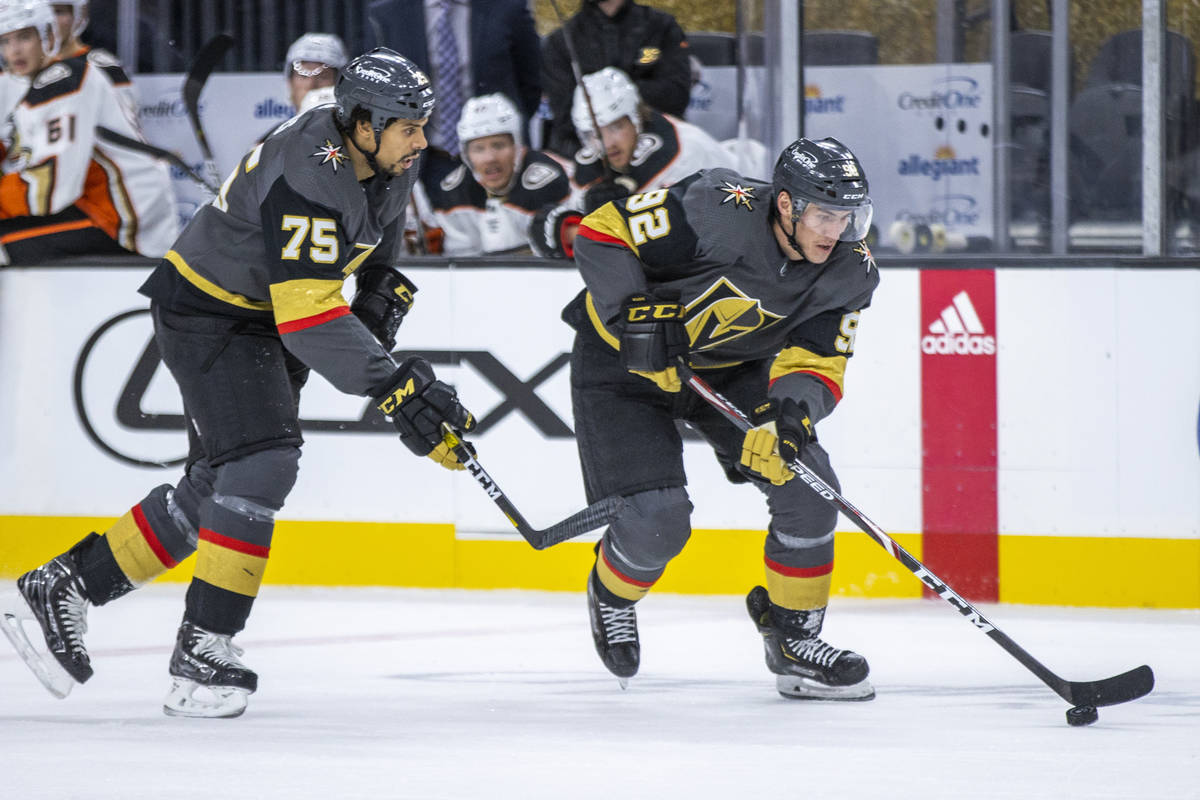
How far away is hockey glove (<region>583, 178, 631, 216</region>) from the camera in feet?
14.5

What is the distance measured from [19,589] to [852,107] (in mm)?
2448

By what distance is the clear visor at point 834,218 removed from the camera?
286 cm

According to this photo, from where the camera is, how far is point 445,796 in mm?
2361

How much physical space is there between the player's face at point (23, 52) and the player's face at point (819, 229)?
2.65 m

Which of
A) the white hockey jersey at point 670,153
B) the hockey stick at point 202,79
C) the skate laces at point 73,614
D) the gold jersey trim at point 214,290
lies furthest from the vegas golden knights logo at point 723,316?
the hockey stick at point 202,79

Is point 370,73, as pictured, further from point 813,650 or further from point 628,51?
point 628,51

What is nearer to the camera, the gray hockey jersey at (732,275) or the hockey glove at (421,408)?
the hockey glove at (421,408)

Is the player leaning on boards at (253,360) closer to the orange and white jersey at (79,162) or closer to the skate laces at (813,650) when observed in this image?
the skate laces at (813,650)

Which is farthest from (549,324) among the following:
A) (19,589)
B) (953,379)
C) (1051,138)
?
(19,589)

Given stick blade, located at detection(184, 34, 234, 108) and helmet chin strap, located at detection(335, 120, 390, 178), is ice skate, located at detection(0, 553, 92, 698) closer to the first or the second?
helmet chin strap, located at detection(335, 120, 390, 178)

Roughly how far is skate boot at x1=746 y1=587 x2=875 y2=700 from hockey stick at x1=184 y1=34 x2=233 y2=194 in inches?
94.6

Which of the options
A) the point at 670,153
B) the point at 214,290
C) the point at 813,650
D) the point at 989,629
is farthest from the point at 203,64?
the point at 989,629

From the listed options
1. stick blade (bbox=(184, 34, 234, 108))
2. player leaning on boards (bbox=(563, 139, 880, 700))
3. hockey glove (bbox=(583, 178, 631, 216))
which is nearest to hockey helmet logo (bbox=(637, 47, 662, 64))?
hockey glove (bbox=(583, 178, 631, 216))

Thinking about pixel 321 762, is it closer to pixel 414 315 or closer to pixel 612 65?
pixel 414 315
